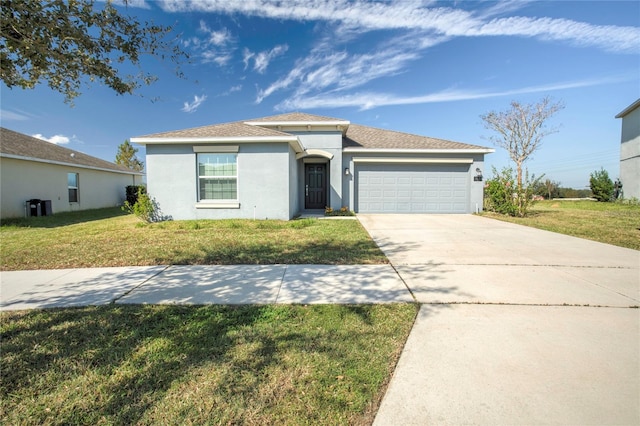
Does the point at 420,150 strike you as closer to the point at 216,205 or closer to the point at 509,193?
the point at 509,193

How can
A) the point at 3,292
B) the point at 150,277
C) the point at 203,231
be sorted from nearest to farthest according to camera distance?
the point at 3,292 → the point at 150,277 → the point at 203,231

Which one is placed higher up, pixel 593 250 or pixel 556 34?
pixel 556 34

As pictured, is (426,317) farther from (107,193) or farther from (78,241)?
(107,193)

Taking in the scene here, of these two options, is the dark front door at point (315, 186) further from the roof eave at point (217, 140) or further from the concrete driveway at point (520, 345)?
the concrete driveway at point (520, 345)

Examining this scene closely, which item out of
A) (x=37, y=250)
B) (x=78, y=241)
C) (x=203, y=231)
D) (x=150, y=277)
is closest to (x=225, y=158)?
(x=203, y=231)

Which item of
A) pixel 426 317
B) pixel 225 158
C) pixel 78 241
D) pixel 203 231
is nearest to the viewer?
pixel 426 317

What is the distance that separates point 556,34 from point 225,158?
11.5 metres

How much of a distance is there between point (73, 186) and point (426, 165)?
64.6 feet

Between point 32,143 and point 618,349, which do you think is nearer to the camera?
point 618,349

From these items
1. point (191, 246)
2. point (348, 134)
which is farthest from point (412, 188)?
point (191, 246)

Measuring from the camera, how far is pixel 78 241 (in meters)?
7.27

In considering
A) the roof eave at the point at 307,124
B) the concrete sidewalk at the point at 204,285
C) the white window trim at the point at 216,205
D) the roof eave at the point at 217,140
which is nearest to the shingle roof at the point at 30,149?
the roof eave at the point at 217,140

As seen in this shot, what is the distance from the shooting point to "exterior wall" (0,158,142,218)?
1259 cm

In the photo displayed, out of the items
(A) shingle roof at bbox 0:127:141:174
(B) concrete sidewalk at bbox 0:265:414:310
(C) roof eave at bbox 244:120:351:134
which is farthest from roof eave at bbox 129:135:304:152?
(A) shingle roof at bbox 0:127:141:174
